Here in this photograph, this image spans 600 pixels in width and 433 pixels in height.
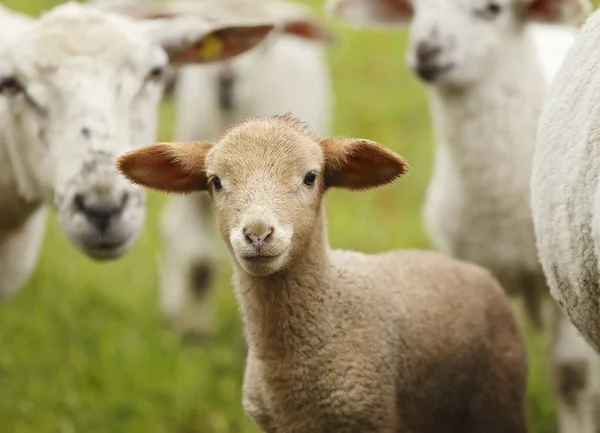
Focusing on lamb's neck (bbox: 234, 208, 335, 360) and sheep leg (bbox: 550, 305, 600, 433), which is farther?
sheep leg (bbox: 550, 305, 600, 433)

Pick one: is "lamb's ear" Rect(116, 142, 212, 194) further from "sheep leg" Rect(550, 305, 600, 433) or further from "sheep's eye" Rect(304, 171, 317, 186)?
"sheep leg" Rect(550, 305, 600, 433)

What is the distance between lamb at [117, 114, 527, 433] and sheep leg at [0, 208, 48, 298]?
166cm

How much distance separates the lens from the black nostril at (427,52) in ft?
16.9

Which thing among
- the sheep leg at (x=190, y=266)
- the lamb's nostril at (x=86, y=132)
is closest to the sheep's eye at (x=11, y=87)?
the lamb's nostril at (x=86, y=132)

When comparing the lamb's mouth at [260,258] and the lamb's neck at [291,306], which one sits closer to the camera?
the lamb's mouth at [260,258]

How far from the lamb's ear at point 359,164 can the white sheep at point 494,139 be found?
158 centimetres

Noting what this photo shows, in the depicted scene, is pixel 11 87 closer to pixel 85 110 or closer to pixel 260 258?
pixel 85 110

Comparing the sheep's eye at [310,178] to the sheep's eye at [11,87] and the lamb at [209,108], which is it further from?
the lamb at [209,108]

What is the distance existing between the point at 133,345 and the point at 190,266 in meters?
0.88

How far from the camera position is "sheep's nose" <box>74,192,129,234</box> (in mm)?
4215

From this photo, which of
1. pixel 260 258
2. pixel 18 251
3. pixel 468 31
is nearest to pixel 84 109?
pixel 18 251

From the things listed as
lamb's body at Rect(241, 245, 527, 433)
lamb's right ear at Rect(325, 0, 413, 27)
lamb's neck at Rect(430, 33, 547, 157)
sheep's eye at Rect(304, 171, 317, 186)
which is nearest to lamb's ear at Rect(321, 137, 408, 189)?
sheep's eye at Rect(304, 171, 317, 186)

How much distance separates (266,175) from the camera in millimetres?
3422

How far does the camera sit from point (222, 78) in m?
6.67
